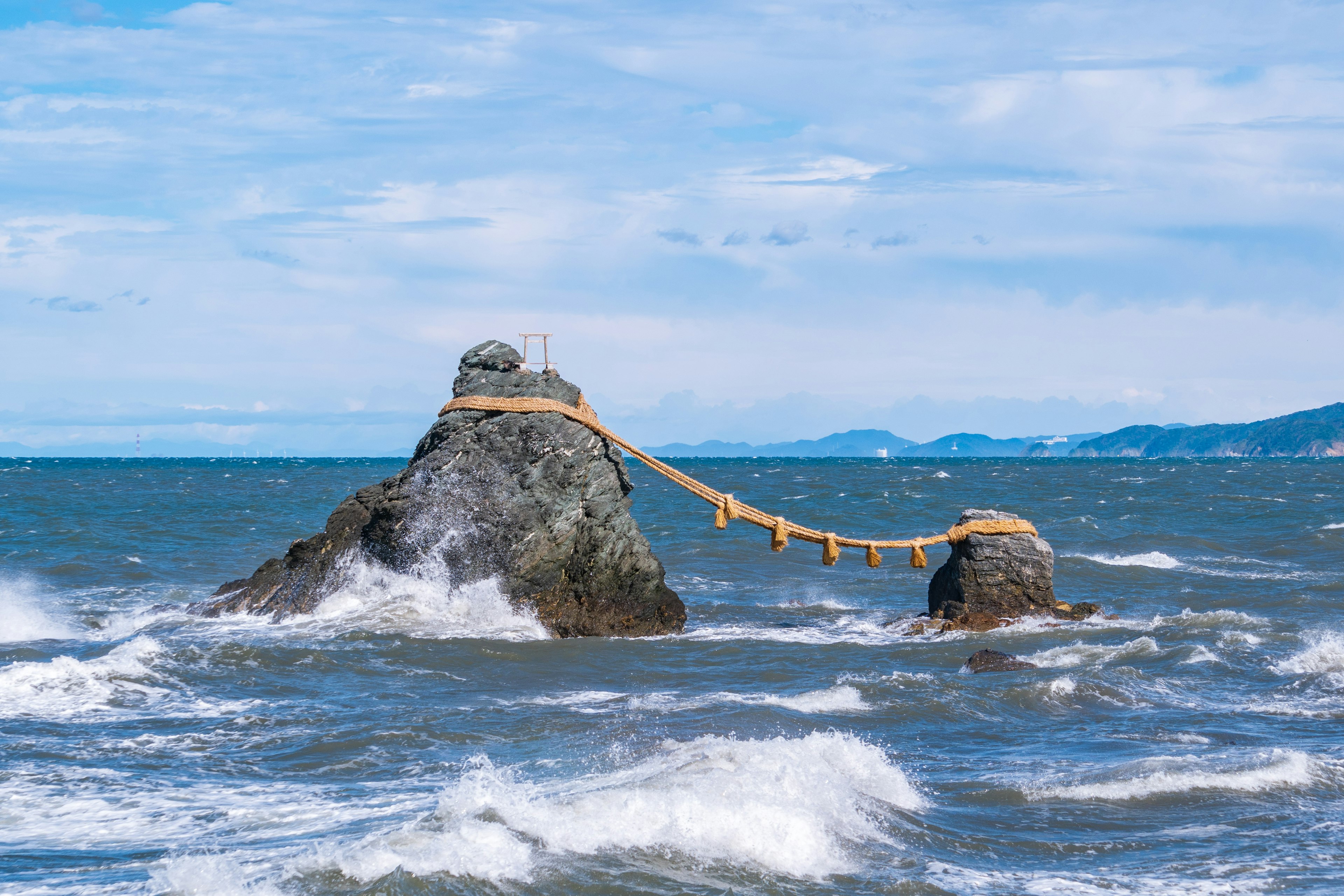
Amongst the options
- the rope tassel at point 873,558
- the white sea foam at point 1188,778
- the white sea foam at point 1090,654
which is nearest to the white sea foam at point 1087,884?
the white sea foam at point 1188,778

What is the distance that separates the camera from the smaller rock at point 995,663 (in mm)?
10953

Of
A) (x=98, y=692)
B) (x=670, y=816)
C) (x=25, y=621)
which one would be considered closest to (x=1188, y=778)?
(x=670, y=816)

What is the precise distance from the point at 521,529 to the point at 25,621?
Answer: 260 inches

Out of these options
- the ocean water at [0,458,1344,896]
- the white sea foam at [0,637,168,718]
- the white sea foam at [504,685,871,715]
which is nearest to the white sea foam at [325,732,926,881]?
the ocean water at [0,458,1344,896]

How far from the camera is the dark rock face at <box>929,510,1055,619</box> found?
1401cm

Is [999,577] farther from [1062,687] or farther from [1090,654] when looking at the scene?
[1062,687]

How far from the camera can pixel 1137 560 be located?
21.3 metres

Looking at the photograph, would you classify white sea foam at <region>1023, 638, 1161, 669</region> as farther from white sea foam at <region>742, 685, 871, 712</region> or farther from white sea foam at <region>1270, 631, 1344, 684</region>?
white sea foam at <region>742, 685, 871, 712</region>

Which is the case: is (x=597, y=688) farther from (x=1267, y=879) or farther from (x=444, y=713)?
(x=1267, y=879)

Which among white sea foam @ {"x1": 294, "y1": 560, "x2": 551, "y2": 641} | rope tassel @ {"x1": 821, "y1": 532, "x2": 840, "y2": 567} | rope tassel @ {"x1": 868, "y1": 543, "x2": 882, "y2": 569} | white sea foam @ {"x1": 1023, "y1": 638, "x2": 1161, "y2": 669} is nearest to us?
white sea foam @ {"x1": 1023, "y1": 638, "x2": 1161, "y2": 669}

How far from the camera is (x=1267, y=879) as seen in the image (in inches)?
217

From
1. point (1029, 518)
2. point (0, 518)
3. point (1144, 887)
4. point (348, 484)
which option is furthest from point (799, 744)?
point (348, 484)

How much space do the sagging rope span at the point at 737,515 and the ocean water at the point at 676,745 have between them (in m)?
1.08

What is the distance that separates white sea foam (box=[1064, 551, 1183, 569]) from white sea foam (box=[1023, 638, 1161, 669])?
27.0 feet
